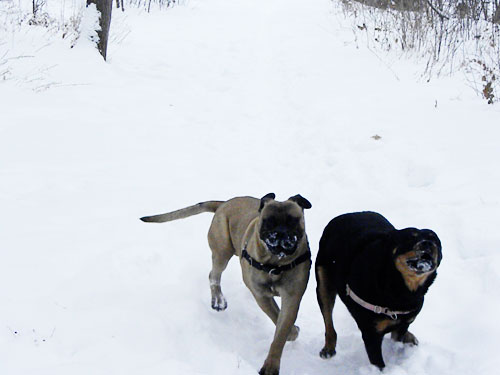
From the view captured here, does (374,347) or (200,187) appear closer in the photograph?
(374,347)

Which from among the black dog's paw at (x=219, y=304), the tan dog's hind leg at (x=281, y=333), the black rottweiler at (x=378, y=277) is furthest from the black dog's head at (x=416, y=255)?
the black dog's paw at (x=219, y=304)

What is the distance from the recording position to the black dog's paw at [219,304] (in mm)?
4656

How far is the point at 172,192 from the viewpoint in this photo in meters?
6.45

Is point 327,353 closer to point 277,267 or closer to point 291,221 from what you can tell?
point 277,267

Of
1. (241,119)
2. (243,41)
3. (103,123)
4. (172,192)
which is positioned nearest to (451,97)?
(241,119)

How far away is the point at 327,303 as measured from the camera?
413cm

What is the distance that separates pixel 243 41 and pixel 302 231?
446 inches

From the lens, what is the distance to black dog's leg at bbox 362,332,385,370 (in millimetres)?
3605

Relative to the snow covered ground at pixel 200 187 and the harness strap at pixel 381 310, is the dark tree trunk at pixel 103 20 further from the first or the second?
the harness strap at pixel 381 310

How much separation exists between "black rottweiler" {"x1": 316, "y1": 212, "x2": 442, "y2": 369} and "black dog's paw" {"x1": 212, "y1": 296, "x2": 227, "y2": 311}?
931mm

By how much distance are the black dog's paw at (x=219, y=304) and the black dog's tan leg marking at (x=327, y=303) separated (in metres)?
0.92

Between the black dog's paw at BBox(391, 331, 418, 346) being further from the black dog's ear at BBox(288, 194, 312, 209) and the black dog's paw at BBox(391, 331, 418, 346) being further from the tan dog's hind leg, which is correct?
the black dog's ear at BBox(288, 194, 312, 209)

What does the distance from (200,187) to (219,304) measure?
2.30 metres

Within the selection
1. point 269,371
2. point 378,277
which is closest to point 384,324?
point 378,277
